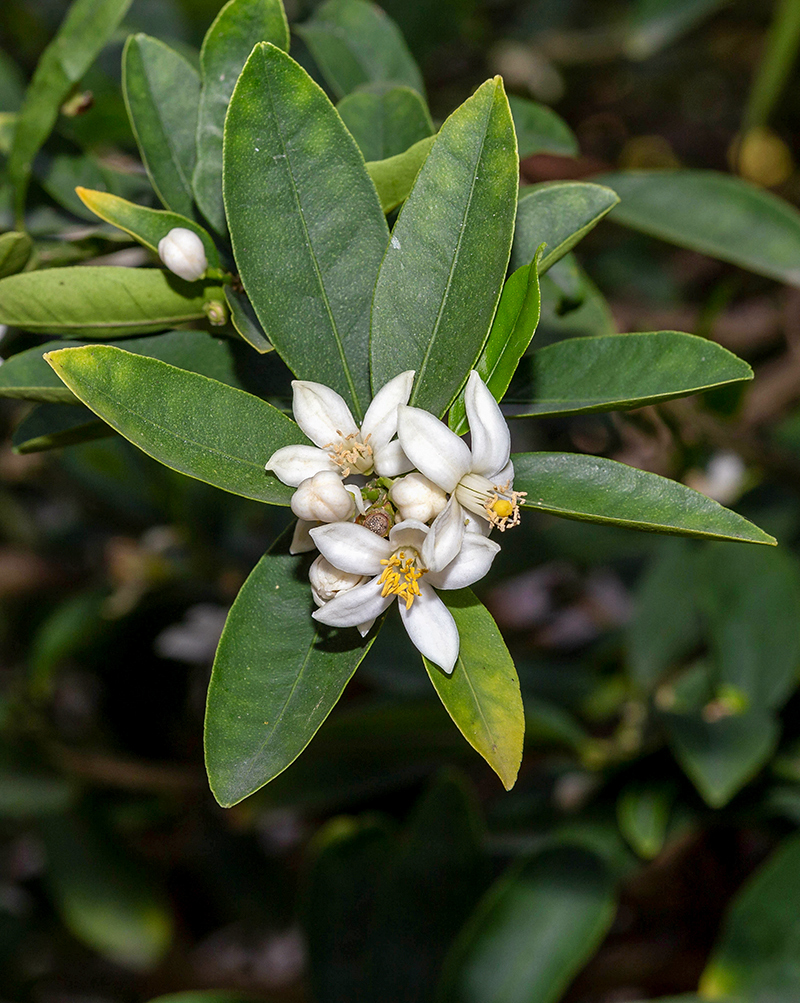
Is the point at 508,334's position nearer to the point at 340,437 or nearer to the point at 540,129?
the point at 340,437

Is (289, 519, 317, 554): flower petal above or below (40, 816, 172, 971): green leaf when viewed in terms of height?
above

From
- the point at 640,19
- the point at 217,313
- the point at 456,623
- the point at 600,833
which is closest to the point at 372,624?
the point at 456,623

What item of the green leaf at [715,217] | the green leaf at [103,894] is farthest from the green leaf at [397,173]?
the green leaf at [103,894]

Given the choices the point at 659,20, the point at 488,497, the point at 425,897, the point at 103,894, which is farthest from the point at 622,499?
the point at 103,894

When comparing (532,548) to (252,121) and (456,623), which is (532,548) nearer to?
(456,623)

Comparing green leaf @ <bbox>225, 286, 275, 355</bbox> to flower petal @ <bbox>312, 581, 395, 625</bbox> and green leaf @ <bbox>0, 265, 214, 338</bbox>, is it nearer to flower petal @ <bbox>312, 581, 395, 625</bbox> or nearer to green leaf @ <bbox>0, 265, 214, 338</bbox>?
green leaf @ <bbox>0, 265, 214, 338</bbox>

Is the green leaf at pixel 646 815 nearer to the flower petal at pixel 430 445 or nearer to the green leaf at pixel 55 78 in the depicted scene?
the flower petal at pixel 430 445

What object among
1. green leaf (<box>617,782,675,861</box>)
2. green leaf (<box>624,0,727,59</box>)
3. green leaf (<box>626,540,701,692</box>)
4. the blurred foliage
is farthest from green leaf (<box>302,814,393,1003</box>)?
green leaf (<box>624,0,727,59</box>)
